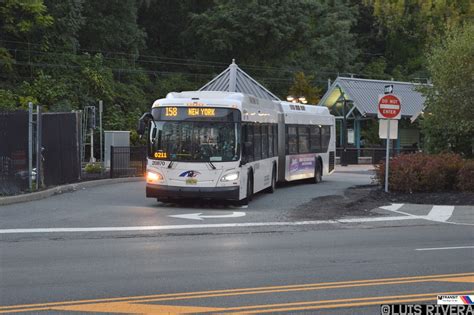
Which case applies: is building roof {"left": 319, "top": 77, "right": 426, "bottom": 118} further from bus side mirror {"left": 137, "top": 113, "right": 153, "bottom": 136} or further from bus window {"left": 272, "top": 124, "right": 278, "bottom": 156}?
bus side mirror {"left": 137, "top": 113, "right": 153, "bottom": 136}

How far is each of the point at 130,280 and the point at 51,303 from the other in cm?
143

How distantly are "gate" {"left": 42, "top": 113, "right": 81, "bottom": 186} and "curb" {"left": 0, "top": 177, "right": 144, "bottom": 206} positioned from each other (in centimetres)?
42

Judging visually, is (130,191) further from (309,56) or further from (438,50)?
(309,56)

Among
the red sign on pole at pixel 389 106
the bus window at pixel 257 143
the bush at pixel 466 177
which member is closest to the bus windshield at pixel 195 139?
the bus window at pixel 257 143

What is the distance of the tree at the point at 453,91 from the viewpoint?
24562 mm

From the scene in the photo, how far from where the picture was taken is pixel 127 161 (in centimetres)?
2825

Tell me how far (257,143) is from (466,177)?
256 inches

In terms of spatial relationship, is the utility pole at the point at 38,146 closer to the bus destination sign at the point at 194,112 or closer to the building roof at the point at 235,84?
the bus destination sign at the point at 194,112

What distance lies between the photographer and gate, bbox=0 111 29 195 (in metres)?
18.1

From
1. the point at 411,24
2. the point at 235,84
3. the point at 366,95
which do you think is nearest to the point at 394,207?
the point at 235,84

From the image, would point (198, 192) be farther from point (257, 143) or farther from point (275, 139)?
point (275, 139)

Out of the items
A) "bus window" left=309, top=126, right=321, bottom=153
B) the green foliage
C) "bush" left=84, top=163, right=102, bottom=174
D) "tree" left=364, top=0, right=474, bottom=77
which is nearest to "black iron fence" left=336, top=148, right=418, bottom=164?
"bus window" left=309, top=126, right=321, bottom=153

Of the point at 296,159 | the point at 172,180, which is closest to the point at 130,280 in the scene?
the point at 172,180

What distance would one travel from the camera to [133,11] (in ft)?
181
